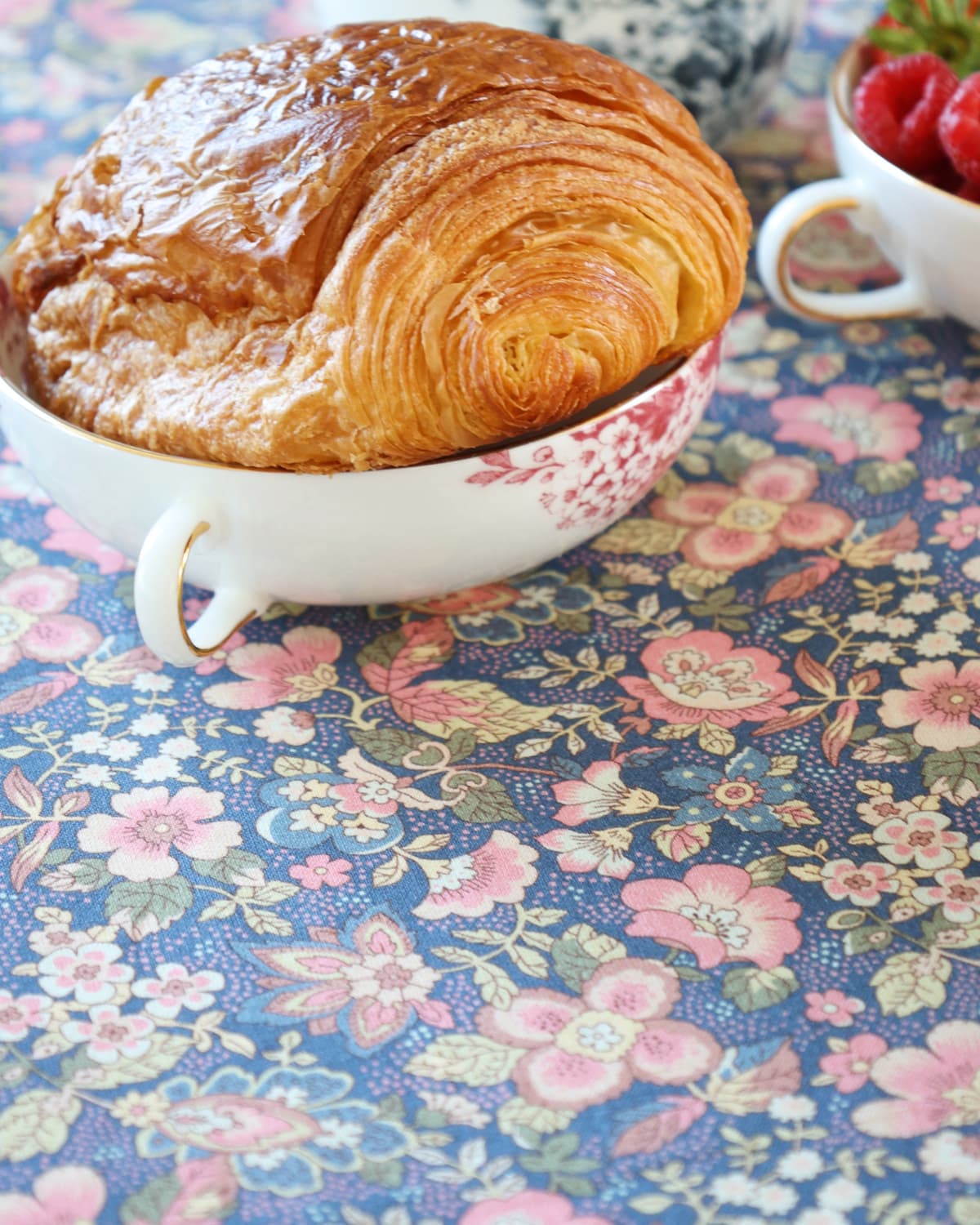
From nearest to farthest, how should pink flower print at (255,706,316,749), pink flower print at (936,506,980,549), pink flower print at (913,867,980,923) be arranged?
pink flower print at (913,867,980,923), pink flower print at (255,706,316,749), pink flower print at (936,506,980,549)

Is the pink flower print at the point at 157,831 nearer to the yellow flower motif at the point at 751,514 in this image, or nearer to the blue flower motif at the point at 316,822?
the blue flower motif at the point at 316,822

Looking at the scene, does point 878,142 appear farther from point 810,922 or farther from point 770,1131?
point 770,1131

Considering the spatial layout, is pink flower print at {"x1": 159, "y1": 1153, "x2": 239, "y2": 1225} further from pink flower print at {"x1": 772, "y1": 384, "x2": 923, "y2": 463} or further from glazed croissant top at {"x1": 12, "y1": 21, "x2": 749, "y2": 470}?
pink flower print at {"x1": 772, "y1": 384, "x2": 923, "y2": 463}

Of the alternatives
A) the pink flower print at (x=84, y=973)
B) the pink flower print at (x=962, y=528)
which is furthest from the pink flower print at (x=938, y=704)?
the pink flower print at (x=84, y=973)

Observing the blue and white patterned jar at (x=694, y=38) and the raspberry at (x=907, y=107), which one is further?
the blue and white patterned jar at (x=694, y=38)

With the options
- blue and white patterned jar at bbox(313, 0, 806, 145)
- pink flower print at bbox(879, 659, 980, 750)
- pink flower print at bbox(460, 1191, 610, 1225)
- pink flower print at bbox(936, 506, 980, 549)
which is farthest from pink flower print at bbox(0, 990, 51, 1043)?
blue and white patterned jar at bbox(313, 0, 806, 145)

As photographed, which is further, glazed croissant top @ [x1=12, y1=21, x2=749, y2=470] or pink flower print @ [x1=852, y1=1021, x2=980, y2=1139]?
glazed croissant top @ [x1=12, y1=21, x2=749, y2=470]

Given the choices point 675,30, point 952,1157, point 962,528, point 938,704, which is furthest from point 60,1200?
point 675,30
